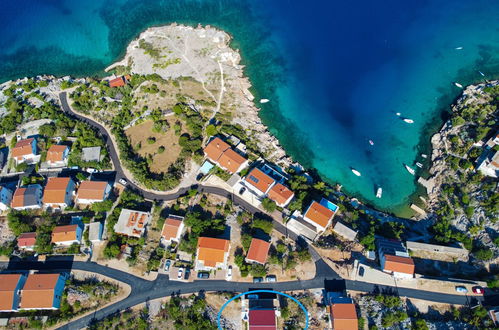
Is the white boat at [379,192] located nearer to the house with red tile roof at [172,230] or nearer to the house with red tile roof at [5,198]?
the house with red tile roof at [172,230]

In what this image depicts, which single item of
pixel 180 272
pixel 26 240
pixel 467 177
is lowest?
pixel 180 272

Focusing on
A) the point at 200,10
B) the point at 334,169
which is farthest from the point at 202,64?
the point at 334,169

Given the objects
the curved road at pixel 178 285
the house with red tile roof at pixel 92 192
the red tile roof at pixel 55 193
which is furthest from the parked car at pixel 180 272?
the red tile roof at pixel 55 193

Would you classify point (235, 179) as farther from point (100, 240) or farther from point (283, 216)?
point (100, 240)

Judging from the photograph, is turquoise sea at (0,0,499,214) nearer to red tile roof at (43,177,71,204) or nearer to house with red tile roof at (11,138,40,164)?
house with red tile roof at (11,138,40,164)

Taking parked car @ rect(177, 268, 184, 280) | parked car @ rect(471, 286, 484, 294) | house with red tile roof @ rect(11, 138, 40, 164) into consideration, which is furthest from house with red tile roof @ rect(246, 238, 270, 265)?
house with red tile roof @ rect(11, 138, 40, 164)

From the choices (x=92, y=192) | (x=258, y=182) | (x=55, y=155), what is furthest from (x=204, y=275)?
(x=55, y=155)

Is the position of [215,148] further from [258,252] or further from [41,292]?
[41,292]
